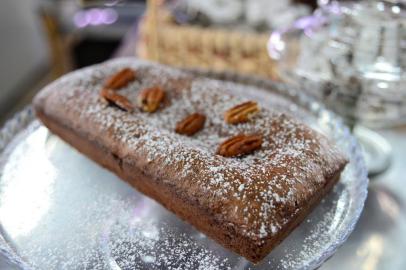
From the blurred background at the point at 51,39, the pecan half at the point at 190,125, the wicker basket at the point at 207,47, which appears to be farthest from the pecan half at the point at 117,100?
the blurred background at the point at 51,39

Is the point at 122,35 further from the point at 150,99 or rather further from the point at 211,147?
the point at 211,147

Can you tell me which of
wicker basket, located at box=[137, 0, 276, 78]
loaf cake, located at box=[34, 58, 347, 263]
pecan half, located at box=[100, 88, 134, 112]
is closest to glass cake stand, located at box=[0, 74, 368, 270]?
loaf cake, located at box=[34, 58, 347, 263]

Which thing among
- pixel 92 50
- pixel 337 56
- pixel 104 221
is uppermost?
pixel 337 56

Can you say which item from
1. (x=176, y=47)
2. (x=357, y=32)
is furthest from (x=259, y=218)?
(x=176, y=47)

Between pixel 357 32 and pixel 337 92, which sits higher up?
pixel 357 32

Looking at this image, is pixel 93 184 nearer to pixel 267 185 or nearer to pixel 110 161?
pixel 110 161

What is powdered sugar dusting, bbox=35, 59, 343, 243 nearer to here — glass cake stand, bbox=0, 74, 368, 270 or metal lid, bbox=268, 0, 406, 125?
glass cake stand, bbox=0, 74, 368, 270

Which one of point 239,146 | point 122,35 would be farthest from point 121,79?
point 122,35
